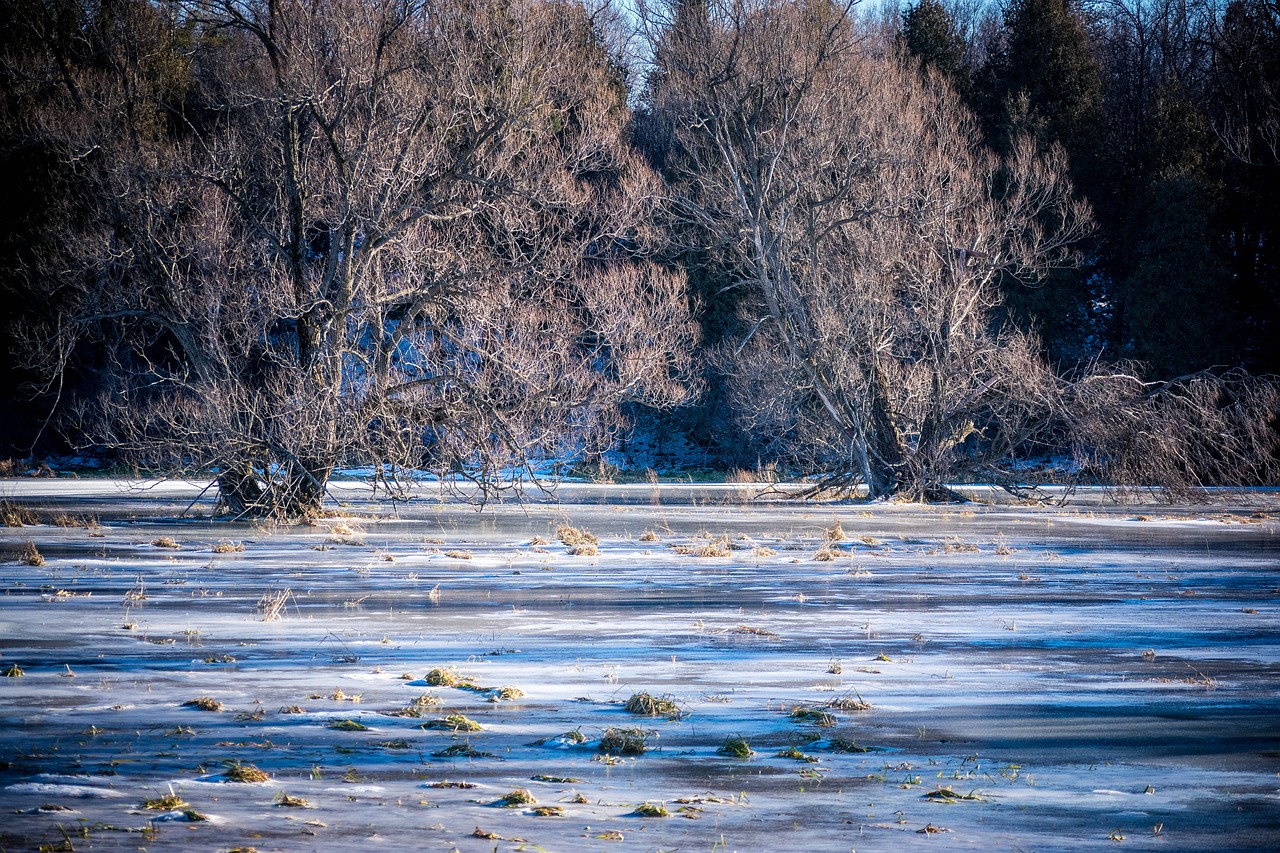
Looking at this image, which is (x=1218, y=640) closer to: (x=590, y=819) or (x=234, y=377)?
(x=590, y=819)

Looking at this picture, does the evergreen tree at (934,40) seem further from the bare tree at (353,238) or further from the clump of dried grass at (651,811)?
the clump of dried grass at (651,811)

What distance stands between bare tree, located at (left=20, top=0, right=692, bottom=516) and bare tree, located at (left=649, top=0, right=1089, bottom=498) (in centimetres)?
640

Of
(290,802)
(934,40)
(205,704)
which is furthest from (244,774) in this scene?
(934,40)

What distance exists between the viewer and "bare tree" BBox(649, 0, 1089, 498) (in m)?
31.2

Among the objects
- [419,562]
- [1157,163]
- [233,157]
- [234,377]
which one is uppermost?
[1157,163]

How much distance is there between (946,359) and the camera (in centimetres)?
3075

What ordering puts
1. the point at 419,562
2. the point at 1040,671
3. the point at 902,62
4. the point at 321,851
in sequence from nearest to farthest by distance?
1. the point at 321,851
2. the point at 1040,671
3. the point at 419,562
4. the point at 902,62

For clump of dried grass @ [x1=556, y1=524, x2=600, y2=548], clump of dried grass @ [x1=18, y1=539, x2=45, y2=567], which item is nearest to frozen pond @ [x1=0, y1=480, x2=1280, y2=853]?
clump of dried grass @ [x1=18, y1=539, x2=45, y2=567]

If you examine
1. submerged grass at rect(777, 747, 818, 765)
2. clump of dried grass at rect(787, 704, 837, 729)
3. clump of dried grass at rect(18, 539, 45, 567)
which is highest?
clump of dried grass at rect(787, 704, 837, 729)

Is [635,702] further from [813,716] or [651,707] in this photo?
[813,716]

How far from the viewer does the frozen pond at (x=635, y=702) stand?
5.66 metres

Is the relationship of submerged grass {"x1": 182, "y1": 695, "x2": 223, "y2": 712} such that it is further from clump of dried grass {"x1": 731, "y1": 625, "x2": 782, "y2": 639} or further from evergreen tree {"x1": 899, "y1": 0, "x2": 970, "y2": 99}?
evergreen tree {"x1": 899, "y1": 0, "x2": 970, "y2": 99}

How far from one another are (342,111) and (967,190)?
17.5 metres

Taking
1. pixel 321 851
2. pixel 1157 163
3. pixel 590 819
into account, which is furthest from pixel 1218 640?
pixel 1157 163
